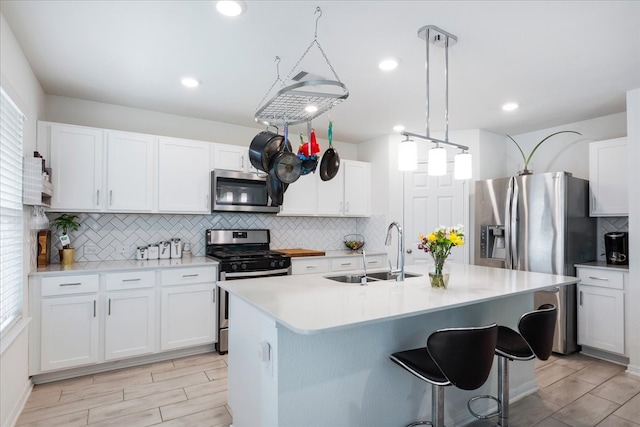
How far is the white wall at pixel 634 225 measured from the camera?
3168 mm

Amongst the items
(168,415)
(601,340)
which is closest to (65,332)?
(168,415)

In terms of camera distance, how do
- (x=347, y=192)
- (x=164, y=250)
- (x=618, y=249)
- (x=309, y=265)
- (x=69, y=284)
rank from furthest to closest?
(x=347, y=192) < (x=309, y=265) < (x=164, y=250) < (x=618, y=249) < (x=69, y=284)

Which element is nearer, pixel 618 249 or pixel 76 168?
pixel 76 168

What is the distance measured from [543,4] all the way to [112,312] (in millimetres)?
3811

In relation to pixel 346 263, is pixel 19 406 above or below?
below

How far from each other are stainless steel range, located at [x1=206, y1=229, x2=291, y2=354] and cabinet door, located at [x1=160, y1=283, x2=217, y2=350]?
0.32 feet

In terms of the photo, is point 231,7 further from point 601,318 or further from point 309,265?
point 601,318

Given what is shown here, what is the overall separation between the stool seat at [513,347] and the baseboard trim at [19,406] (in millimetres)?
3034

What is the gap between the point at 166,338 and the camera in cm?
337

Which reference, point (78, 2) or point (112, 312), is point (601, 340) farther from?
point (78, 2)

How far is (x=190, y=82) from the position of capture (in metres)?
3.04

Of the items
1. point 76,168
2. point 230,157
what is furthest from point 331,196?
point 76,168

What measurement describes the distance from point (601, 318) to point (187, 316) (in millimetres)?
4022

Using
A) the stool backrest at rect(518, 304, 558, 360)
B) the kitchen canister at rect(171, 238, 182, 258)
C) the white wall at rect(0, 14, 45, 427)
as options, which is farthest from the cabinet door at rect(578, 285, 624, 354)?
the white wall at rect(0, 14, 45, 427)
